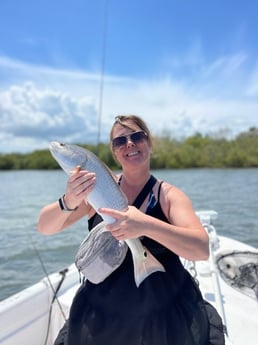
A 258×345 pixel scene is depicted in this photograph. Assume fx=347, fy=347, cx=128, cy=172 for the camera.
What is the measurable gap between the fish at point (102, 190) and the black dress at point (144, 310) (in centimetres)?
11

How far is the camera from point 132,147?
1.69m

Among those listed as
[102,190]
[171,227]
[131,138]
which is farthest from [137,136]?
[171,227]

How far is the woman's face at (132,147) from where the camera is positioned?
1.68 m

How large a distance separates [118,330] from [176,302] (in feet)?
0.93

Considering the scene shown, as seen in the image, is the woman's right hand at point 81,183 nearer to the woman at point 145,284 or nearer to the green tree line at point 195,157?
the woman at point 145,284

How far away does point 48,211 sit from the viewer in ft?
5.40

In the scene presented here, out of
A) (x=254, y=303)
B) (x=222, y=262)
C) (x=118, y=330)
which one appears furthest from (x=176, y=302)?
(x=222, y=262)

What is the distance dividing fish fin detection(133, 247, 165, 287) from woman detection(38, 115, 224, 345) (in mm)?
79

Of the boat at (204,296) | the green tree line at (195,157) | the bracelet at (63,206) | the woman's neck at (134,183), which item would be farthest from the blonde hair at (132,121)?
the green tree line at (195,157)

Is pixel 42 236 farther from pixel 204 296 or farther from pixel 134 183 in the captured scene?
pixel 134 183

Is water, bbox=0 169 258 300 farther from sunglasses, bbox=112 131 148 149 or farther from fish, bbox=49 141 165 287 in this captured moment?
fish, bbox=49 141 165 287

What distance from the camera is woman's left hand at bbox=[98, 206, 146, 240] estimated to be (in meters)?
1.31

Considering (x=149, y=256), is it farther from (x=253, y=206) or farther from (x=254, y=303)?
(x=253, y=206)

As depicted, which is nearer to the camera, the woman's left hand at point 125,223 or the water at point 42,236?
the woman's left hand at point 125,223
